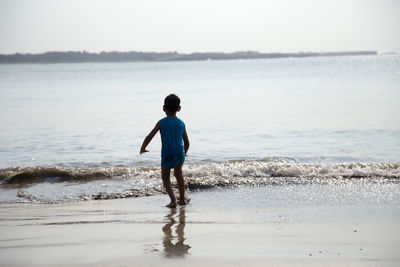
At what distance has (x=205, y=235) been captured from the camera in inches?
197

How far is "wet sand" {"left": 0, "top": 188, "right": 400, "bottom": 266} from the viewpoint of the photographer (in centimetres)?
423

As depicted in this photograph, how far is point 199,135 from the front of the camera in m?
15.9

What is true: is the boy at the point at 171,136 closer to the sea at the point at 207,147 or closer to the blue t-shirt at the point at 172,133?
the blue t-shirt at the point at 172,133

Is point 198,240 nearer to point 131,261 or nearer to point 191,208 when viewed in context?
point 131,261

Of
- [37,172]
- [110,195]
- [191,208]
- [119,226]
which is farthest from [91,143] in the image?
[119,226]

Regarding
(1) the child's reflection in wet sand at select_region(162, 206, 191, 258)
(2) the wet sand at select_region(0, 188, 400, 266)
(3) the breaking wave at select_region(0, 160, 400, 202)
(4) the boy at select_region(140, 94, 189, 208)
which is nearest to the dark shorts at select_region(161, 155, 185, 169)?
(4) the boy at select_region(140, 94, 189, 208)

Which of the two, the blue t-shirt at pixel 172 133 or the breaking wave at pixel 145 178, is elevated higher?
the blue t-shirt at pixel 172 133

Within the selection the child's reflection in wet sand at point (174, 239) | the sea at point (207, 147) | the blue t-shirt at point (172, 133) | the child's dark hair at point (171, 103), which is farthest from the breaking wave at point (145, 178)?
the child's reflection in wet sand at point (174, 239)

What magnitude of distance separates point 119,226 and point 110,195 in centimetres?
255

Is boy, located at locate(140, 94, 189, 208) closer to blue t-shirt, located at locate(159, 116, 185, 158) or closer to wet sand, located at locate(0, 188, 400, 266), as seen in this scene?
blue t-shirt, located at locate(159, 116, 185, 158)

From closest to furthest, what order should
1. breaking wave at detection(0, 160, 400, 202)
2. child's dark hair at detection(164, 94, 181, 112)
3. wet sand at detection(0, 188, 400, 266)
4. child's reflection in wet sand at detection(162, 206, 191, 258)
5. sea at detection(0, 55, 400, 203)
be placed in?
wet sand at detection(0, 188, 400, 266)
child's reflection in wet sand at detection(162, 206, 191, 258)
child's dark hair at detection(164, 94, 181, 112)
breaking wave at detection(0, 160, 400, 202)
sea at detection(0, 55, 400, 203)

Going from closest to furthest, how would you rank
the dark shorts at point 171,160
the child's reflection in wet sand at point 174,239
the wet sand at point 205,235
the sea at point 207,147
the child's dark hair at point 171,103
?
the wet sand at point 205,235 < the child's reflection in wet sand at point 174,239 < the child's dark hair at point 171,103 < the dark shorts at point 171,160 < the sea at point 207,147

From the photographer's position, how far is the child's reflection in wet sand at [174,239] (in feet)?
14.5

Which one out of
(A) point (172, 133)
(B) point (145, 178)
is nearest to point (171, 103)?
(A) point (172, 133)
